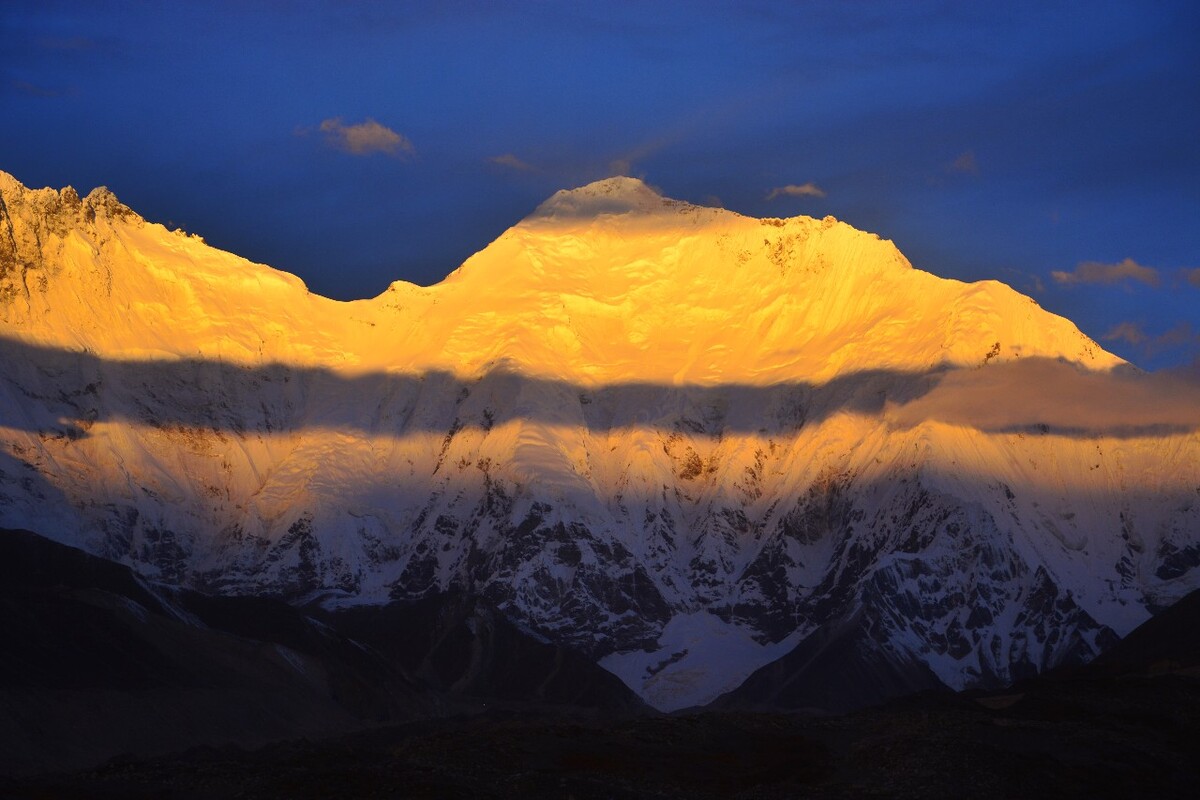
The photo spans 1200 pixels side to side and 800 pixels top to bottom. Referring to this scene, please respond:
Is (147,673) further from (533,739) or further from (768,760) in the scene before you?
(768,760)

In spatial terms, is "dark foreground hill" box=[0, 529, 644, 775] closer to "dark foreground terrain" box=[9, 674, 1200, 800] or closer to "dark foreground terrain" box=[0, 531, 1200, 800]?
"dark foreground terrain" box=[0, 531, 1200, 800]

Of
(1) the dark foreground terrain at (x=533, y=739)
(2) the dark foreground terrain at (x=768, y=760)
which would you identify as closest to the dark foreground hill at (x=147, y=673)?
(1) the dark foreground terrain at (x=533, y=739)

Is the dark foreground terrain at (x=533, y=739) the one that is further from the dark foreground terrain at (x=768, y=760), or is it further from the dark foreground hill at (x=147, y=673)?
the dark foreground hill at (x=147, y=673)

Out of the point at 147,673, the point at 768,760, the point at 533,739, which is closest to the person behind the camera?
the point at 768,760

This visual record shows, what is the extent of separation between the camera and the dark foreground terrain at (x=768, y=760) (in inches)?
3531

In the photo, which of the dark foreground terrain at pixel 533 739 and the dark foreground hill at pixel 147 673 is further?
the dark foreground hill at pixel 147 673

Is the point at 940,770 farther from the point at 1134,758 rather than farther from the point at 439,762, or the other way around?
the point at 439,762

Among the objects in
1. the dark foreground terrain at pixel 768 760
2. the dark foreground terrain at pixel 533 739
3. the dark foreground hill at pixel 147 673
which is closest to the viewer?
the dark foreground terrain at pixel 768 760

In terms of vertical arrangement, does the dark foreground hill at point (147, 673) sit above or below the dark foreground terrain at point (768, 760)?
below

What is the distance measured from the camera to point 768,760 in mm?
102438

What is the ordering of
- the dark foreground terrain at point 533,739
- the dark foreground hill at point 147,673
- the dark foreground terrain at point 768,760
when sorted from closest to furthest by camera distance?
the dark foreground terrain at point 768,760 < the dark foreground terrain at point 533,739 < the dark foreground hill at point 147,673

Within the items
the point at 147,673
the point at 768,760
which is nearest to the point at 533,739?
the point at 768,760

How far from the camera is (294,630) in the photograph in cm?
19538

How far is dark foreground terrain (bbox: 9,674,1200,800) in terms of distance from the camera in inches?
3531
